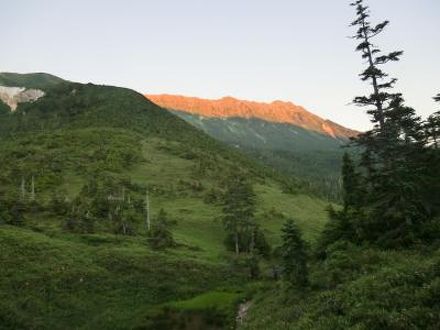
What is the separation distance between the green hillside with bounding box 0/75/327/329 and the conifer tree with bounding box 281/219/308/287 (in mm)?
8395

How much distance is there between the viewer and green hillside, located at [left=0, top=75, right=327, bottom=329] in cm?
4528

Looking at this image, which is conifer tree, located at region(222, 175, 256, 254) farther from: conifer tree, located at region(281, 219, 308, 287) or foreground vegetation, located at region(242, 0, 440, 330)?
conifer tree, located at region(281, 219, 308, 287)

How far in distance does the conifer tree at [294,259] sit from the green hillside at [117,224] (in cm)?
839

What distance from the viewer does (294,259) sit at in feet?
116

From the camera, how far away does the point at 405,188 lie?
1439 inches

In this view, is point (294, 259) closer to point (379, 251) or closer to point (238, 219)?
point (379, 251)

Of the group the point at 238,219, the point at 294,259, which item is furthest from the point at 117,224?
the point at 294,259

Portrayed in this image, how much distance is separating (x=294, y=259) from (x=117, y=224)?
47879 mm

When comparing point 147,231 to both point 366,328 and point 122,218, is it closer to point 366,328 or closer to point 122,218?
point 122,218

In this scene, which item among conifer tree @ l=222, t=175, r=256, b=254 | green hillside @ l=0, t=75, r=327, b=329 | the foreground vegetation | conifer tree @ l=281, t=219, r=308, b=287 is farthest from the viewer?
conifer tree @ l=222, t=175, r=256, b=254

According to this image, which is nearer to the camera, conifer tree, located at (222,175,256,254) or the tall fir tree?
the tall fir tree

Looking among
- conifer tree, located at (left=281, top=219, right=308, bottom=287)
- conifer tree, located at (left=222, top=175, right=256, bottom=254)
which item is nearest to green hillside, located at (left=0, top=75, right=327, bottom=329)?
conifer tree, located at (left=222, top=175, right=256, bottom=254)

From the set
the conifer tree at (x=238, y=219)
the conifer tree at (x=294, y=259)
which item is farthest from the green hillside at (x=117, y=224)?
the conifer tree at (x=294, y=259)

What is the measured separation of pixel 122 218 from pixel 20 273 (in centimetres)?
3213
